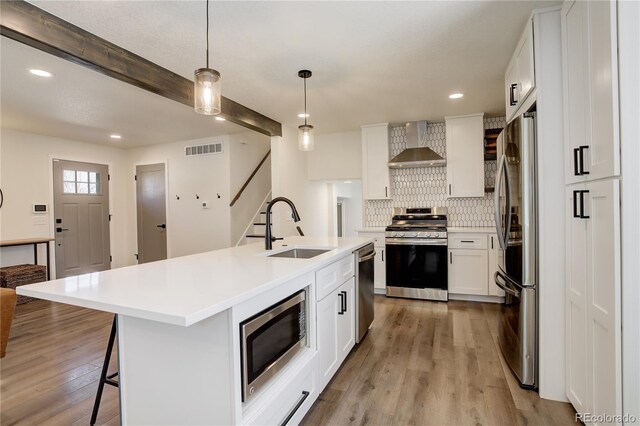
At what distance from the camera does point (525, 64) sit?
7.20ft

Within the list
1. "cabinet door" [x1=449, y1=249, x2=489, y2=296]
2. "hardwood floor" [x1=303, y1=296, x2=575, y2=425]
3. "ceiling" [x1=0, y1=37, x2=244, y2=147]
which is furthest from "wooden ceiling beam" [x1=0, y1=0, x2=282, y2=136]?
"cabinet door" [x1=449, y1=249, x2=489, y2=296]

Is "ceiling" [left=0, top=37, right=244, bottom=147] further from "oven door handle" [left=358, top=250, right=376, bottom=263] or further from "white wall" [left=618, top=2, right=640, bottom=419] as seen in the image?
"white wall" [left=618, top=2, right=640, bottom=419]

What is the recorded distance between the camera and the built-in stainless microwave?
1.30m

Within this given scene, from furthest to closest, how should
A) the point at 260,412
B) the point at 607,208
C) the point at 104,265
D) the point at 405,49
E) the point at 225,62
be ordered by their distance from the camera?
the point at 104,265 < the point at 225,62 < the point at 405,49 < the point at 607,208 < the point at 260,412

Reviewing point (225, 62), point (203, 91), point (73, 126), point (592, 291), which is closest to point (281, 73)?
point (225, 62)

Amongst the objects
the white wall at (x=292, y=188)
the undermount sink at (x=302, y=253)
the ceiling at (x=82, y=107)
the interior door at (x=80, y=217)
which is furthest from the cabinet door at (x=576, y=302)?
the interior door at (x=80, y=217)

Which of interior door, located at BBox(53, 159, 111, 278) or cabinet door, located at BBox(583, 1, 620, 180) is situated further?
interior door, located at BBox(53, 159, 111, 278)

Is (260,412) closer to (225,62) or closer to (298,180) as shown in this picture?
(225,62)

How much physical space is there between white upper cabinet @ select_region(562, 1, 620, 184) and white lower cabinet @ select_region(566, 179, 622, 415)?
12cm

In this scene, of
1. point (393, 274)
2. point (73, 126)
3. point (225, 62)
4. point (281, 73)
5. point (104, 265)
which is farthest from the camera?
point (104, 265)

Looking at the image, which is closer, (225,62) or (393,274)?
(225,62)

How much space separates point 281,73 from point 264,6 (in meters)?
0.96

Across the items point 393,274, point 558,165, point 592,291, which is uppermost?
point 558,165

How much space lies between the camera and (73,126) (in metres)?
4.72
